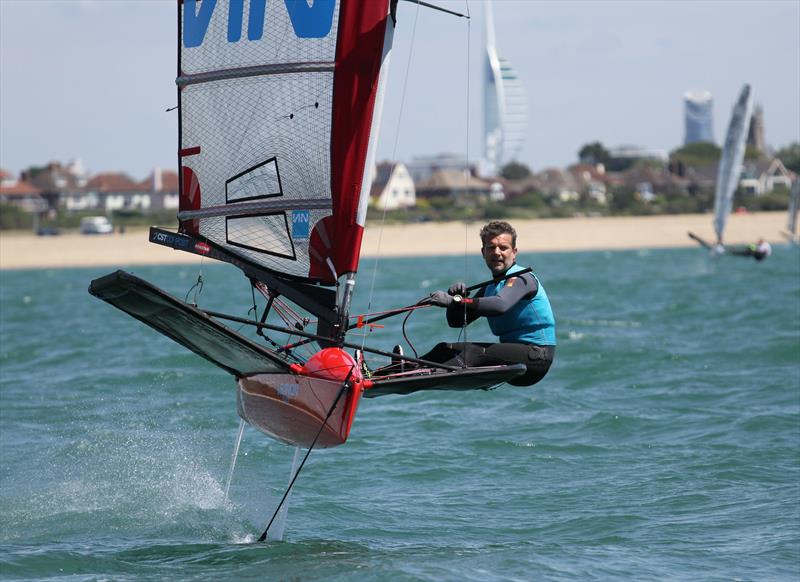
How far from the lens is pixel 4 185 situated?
84250 mm

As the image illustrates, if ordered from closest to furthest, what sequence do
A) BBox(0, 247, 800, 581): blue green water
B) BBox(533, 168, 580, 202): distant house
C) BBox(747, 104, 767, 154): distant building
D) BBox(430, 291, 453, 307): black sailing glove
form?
1. BBox(430, 291, 453, 307): black sailing glove
2. BBox(0, 247, 800, 581): blue green water
3. BBox(533, 168, 580, 202): distant house
4. BBox(747, 104, 767, 154): distant building

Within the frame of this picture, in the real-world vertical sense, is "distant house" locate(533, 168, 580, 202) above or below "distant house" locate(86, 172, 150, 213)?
above

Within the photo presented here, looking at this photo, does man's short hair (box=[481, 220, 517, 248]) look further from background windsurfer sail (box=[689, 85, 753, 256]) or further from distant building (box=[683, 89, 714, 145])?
distant building (box=[683, 89, 714, 145])

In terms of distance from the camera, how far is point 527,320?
635cm

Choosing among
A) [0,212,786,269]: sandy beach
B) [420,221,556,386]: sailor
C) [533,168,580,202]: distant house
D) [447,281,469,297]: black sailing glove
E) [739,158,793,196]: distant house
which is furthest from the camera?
[739,158,793,196]: distant house

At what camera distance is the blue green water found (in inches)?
255

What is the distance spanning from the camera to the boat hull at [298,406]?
6.01 metres

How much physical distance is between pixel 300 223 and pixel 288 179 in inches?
10.3

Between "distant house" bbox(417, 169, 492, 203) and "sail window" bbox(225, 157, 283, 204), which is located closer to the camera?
"sail window" bbox(225, 157, 283, 204)

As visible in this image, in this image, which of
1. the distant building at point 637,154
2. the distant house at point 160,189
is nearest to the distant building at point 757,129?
the distant building at point 637,154

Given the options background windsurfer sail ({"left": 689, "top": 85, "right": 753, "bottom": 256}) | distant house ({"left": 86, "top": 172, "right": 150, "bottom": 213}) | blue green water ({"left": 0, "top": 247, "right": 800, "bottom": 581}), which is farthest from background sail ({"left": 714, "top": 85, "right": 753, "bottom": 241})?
distant house ({"left": 86, "top": 172, "right": 150, "bottom": 213})

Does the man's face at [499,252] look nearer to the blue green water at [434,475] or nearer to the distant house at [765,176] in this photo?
the blue green water at [434,475]

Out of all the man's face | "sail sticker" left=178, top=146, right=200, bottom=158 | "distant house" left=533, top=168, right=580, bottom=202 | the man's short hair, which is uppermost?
"sail sticker" left=178, top=146, right=200, bottom=158

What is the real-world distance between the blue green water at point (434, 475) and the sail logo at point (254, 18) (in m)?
2.72
